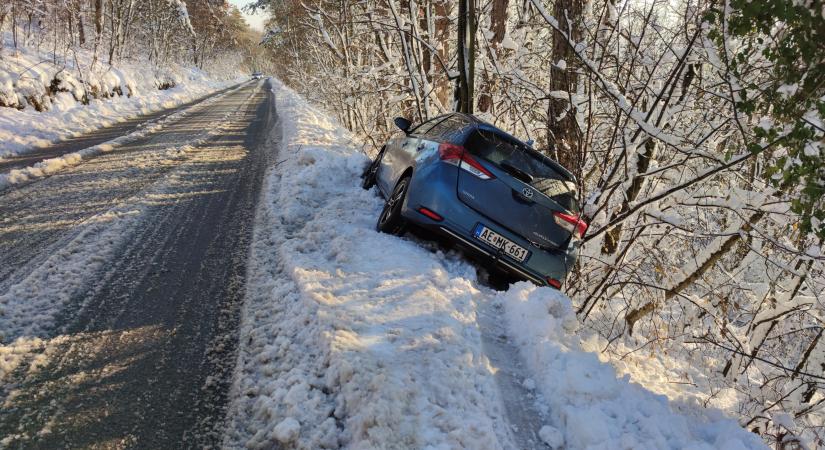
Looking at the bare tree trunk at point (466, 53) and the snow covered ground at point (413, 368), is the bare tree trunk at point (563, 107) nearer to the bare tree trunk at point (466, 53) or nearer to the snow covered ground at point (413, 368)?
the bare tree trunk at point (466, 53)

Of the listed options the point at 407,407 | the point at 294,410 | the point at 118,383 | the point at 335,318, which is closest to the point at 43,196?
the point at 118,383

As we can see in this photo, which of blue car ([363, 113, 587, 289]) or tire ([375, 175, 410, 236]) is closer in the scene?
blue car ([363, 113, 587, 289])

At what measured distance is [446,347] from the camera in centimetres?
327

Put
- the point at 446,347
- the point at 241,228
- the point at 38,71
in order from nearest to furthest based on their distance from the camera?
1. the point at 446,347
2. the point at 241,228
3. the point at 38,71

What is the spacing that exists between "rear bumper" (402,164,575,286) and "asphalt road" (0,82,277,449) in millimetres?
1931

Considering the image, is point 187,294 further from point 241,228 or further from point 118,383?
point 241,228

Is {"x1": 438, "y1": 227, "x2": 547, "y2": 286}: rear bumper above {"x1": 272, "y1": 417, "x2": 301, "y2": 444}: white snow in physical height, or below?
above

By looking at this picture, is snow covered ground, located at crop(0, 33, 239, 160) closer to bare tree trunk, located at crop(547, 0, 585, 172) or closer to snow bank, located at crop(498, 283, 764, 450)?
bare tree trunk, located at crop(547, 0, 585, 172)

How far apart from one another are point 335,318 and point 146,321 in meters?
1.43

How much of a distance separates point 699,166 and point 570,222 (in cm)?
244

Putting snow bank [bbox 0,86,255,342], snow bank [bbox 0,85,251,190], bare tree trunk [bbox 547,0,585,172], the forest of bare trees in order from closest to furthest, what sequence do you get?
1. the forest of bare trees
2. snow bank [bbox 0,86,255,342]
3. bare tree trunk [bbox 547,0,585,172]
4. snow bank [bbox 0,85,251,190]

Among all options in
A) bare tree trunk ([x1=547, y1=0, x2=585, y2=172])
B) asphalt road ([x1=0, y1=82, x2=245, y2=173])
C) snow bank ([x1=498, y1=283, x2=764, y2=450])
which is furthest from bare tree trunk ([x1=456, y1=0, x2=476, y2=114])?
asphalt road ([x1=0, y1=82, x2=245, y2=173])

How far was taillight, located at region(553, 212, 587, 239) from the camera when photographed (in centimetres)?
480

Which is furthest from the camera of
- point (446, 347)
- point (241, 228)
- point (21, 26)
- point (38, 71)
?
point (21, 26)
